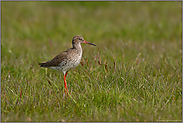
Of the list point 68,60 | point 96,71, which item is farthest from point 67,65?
point 96,71

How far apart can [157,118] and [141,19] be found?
7.80m

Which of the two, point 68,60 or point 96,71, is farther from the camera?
point 96,71

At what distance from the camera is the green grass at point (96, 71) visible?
3914 mm

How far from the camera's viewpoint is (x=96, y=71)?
5.23 meters

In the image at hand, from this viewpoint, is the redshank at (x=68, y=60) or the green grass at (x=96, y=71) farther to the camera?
the redshank at (x=68, y=60)

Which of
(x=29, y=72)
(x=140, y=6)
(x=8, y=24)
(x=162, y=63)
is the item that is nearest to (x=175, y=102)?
(x=162, y=63)

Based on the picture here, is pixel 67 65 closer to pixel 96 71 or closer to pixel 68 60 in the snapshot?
pixel 68 60

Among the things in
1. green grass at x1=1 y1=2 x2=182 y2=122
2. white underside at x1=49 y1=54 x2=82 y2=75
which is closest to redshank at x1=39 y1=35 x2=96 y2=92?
white underside at x1=49 y1=54 x2=82 y2=75

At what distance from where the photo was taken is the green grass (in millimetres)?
3914

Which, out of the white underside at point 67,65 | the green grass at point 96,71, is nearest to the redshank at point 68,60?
the white underside at point 67,65

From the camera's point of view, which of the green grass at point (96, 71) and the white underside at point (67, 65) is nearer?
the green grass at point (96, 71)

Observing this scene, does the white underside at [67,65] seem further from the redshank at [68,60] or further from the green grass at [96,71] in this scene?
the green grass at [96,71]

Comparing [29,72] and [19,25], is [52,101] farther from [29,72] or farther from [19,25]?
[19,25]

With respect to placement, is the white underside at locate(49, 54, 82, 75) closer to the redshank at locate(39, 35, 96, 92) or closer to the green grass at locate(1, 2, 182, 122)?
the redshank at locate(39, 35, 96, 92)
